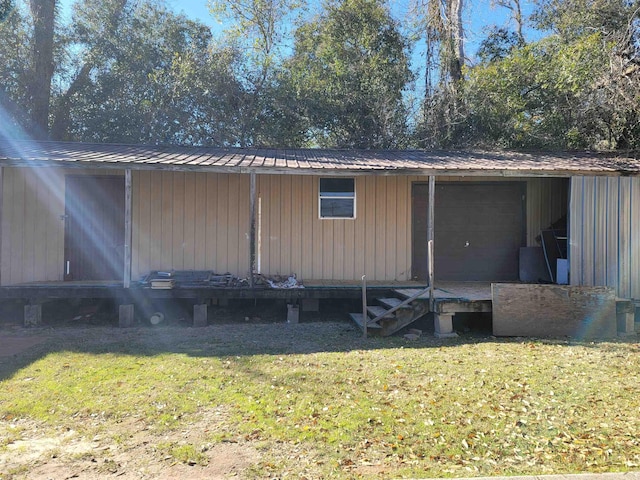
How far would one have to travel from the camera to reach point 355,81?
14875 millimetres

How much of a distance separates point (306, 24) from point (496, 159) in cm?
1142

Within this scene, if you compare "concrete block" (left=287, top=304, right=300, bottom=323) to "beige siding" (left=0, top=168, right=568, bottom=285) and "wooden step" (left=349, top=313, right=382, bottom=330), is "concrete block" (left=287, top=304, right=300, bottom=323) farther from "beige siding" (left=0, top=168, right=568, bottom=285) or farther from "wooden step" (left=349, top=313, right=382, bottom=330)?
"beige siding" (left=0, top=168, right=568, bottom=285)

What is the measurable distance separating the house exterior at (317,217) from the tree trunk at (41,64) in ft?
22.9

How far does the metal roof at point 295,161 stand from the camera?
6.89m

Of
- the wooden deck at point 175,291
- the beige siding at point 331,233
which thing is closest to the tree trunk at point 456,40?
the beige siding at point 331,233

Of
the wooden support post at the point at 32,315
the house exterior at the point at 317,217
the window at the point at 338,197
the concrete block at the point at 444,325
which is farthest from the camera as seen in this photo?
the window at the point at 338,197

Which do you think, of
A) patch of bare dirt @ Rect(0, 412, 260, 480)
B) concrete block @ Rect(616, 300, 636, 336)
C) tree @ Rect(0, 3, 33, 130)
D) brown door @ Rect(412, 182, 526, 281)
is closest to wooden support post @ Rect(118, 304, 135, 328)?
patch of bare dirt @ Rect(0, 412, 260, 480)

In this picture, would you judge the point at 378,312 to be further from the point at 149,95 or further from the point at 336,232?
the point at 149,95

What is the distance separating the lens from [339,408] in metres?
3.81

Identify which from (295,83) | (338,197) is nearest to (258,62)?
(295,83)

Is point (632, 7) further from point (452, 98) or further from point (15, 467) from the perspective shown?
point (15, 467)

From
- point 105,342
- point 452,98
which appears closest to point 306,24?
point 452,98

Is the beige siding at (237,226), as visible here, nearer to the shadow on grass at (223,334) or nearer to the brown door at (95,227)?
the brown door at (95,227)

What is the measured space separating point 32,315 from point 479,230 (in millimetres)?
8514
